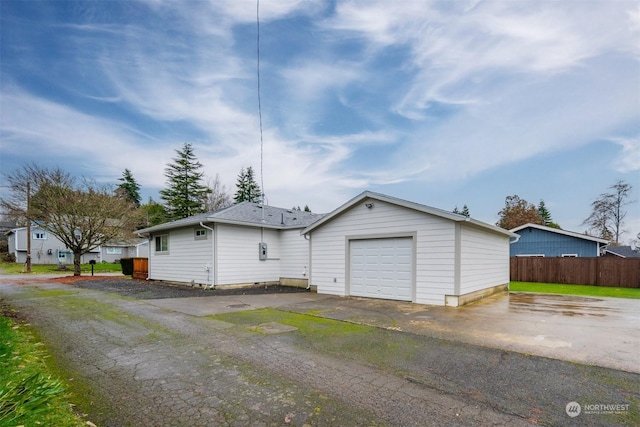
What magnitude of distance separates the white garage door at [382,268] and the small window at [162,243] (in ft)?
33.3

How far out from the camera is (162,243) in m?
15.7

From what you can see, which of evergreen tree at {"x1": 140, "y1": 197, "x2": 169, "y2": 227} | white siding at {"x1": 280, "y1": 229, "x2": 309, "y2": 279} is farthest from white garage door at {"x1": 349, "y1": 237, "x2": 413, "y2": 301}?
evergreen tree at {"x1": 140, "y1": 197, "x2": 169, "y2": 227}

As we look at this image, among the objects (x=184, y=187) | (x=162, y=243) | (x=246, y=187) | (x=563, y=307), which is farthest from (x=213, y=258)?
(x=246, y=187)

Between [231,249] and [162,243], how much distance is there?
5.15 meters

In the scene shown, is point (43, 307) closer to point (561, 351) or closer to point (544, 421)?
point (544, 421)

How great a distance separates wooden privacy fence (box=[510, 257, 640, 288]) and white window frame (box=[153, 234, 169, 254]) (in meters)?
20.6

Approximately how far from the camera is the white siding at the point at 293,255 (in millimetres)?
14234

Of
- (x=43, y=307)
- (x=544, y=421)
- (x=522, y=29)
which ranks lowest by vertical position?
(x=43, y=307)

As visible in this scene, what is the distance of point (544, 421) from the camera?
2717 mm

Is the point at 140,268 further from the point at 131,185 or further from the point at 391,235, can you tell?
the point at 131,185

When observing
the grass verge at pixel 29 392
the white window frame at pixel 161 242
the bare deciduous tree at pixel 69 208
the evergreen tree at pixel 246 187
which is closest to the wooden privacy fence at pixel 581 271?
the white window frame at pixel 161 242

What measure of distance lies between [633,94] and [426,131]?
7.40 meters

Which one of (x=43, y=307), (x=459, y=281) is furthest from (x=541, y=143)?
(x=43, y=307)

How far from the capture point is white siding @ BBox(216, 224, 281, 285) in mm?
12750
